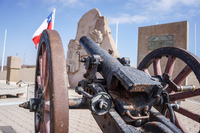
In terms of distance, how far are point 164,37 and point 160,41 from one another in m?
0.19

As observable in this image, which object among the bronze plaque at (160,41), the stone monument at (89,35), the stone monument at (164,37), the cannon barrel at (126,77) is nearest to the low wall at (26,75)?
the stone monument at (89,35)

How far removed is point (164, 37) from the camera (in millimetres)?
6477

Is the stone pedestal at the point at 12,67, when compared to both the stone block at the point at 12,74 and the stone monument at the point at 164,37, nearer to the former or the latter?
the stone block at the point at 12,74

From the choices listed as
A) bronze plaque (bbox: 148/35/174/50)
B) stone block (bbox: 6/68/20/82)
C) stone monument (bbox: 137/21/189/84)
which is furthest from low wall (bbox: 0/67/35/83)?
bronze plaque (bbox: 148/35/174/50)

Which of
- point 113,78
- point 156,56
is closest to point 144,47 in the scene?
point 156,56

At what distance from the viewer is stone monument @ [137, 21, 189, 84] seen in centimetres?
613

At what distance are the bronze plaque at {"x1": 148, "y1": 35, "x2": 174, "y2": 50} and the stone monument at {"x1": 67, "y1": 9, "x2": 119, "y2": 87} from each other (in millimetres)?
1421

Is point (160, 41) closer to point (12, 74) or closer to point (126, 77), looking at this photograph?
point (126, 77)

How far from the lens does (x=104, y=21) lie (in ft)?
26.1

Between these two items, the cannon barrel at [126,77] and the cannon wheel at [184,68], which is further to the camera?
the cannon wheel at [184,68]

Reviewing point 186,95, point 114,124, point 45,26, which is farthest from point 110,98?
point 45,26

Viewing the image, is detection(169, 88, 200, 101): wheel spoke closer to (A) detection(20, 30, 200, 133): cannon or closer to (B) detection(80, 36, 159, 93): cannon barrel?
(A) detection(20, 30, 200, 133): cannon

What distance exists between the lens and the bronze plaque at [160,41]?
250 inches

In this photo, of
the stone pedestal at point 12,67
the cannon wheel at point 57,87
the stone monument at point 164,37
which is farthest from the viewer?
the stone pedestal at point 12,67
